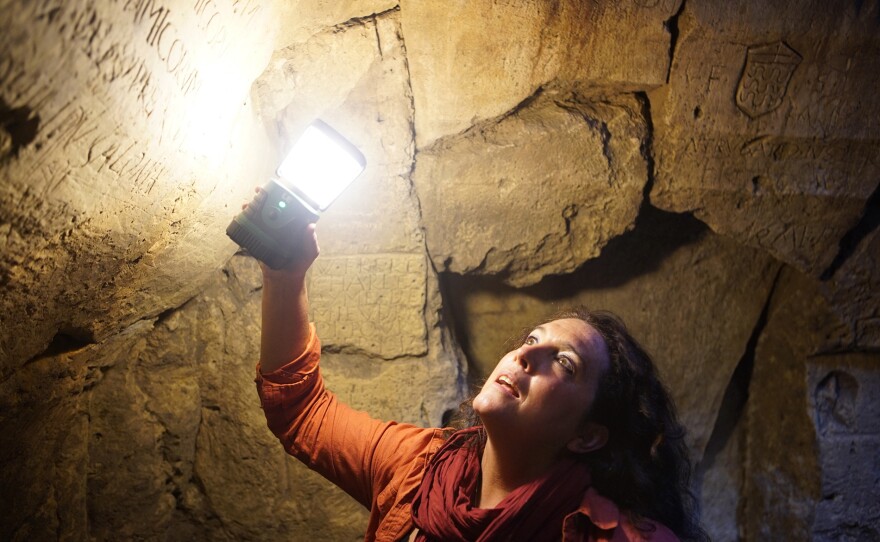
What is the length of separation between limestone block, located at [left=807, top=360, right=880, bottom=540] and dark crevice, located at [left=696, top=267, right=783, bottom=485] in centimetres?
30

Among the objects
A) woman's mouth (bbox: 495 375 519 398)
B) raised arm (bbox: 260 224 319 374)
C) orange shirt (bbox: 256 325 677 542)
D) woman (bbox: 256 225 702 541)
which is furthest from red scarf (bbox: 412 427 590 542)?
raised arm (bbox: 260 224 319 374)

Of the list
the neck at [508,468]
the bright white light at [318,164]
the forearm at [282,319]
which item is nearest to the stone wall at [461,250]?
the bright white light at [318,164]

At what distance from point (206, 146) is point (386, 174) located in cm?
75

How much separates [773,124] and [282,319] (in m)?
1.79

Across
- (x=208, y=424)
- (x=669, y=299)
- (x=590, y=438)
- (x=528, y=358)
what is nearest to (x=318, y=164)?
(x=528, y=358)

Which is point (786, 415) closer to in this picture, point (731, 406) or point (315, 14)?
point (731, 406)

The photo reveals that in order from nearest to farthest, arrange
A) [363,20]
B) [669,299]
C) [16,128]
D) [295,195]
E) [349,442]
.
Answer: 1. [16,128]
2. [295,195]
3. [349,442]
4. [363,20]
5. [669,299]

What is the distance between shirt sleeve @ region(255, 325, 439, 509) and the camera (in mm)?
1871

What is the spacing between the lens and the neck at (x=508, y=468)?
5.44 feet

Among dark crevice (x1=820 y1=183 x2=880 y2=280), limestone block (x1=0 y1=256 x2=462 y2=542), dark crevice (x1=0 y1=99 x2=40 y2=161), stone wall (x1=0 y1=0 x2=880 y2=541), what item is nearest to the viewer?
dark crevice (x1=0 y1=99 x2=40 y2=161)

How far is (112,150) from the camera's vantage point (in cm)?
144

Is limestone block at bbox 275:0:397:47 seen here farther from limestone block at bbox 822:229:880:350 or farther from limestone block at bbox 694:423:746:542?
limestone block at bbox 694:423:746:542

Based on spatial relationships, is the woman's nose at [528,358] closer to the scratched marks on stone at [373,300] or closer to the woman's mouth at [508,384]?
the woman's mouth at [508,384]

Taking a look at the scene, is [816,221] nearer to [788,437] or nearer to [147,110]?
[788,437]
